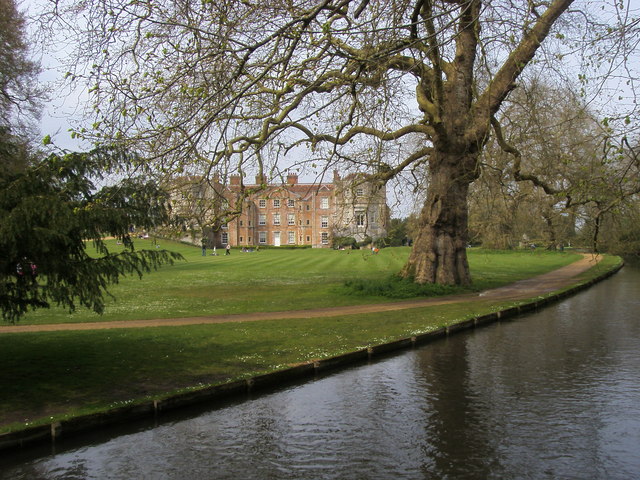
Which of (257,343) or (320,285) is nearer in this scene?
(257,343)

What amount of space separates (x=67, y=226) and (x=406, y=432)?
5.33 m

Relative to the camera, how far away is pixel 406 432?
728cm

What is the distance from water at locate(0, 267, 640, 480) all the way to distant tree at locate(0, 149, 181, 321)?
7.52 ft

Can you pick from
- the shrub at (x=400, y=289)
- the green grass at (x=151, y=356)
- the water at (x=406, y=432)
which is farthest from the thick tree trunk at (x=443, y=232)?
the water at (x=406, y=432)

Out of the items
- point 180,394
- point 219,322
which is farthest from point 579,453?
point 219,322

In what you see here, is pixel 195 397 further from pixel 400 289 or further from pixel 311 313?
pixel 400 289

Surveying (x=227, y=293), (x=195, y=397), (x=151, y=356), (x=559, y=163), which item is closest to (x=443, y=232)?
(x=559, y=163)

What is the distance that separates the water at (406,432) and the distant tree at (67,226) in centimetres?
229

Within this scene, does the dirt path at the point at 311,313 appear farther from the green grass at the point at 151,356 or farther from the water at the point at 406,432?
the water at the point at 406,432

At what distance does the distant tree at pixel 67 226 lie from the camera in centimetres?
761

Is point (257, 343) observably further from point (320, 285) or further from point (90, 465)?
point (320, 285)

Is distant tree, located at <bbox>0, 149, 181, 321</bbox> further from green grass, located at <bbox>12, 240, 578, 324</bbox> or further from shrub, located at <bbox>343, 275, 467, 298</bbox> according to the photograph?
shrub, located at <bbox>343, 275, 467, 298</bbox>

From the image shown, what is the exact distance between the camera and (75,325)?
15.6m

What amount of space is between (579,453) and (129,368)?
7.16 m
